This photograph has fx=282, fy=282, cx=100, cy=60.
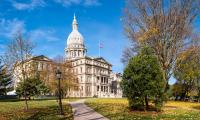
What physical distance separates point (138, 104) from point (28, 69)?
36.5 feet

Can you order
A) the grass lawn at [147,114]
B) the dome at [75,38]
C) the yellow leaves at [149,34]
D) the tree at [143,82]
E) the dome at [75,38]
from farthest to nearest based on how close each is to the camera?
the dome at [75,38], the dome at [75,38], the yellow leaves at [149,34], the tree at [143,82], the grass lawn at [147,114]

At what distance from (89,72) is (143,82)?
108987mm

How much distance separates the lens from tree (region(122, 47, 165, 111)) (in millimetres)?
22438

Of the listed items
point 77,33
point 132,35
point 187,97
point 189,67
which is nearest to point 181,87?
point 187,97

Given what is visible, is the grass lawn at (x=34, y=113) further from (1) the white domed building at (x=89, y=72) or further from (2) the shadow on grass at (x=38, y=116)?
(1) the white domed building at (x=89, y=72)

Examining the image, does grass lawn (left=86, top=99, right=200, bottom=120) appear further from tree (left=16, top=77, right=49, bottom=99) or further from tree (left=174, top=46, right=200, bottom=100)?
tree (left=174, top=46, right=200, bottom=100)

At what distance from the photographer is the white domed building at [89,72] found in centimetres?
12862

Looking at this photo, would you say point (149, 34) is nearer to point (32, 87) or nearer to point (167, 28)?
point (167, 28)

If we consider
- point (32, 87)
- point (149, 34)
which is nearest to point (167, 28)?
point (149, 34)

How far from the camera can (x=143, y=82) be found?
22406 mm

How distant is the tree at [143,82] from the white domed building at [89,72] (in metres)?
94.9

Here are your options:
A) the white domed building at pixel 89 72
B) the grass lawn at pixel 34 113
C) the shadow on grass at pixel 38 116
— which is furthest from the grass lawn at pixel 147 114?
the white domed building at pixel 89 72

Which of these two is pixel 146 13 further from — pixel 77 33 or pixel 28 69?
pixel 77 33

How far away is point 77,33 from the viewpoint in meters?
156
